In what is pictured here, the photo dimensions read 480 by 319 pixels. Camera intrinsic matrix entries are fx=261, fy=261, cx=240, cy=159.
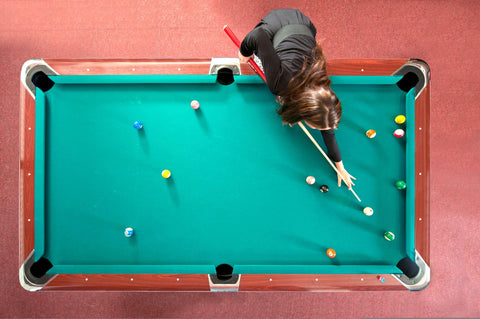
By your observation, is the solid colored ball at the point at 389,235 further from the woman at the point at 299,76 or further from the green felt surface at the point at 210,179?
the woman at the point at 299,76

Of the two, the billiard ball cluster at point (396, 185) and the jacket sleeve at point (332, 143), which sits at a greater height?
the jacket sleeve at point (332, 143)

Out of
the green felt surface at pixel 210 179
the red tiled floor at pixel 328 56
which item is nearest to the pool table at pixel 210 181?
the green felt surface at pixel 210 179

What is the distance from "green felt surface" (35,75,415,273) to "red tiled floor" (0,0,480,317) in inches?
35.3

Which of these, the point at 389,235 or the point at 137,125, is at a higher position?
the point at 137,125

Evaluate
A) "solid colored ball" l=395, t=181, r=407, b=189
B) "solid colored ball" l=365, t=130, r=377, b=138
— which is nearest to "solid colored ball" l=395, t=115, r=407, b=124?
"solid colored ball" l=365, t=130, r=377, b=138

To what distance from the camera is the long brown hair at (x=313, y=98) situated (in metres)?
1.30

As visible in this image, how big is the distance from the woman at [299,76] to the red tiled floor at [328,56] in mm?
954

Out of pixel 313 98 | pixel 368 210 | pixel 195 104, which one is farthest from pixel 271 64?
pixel 368 210

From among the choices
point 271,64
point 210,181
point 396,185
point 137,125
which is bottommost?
point 396,185

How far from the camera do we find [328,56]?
7.41 feet

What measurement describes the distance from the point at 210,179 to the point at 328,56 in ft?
5.12

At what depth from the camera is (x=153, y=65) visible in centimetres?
151

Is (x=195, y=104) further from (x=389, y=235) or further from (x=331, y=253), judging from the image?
(x=389, y=235)

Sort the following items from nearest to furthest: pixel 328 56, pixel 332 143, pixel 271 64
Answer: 1. pixel 271 64
2. pixel 332 143
3. pixel 328 56
